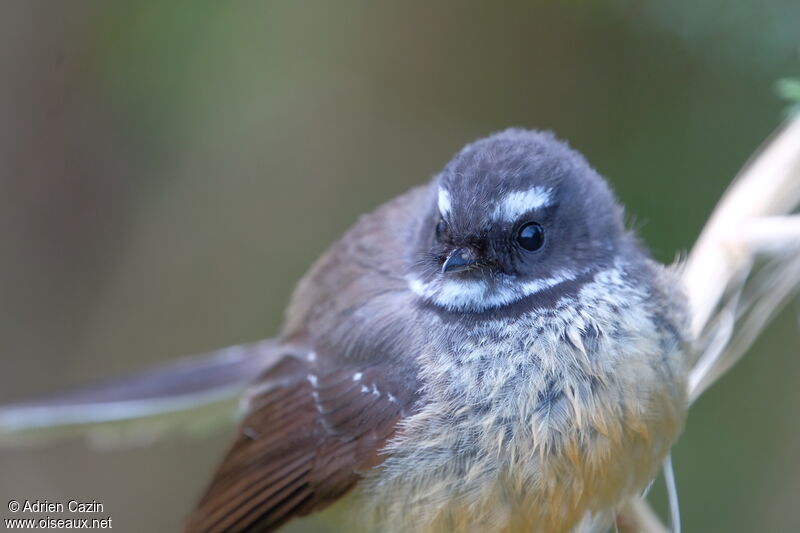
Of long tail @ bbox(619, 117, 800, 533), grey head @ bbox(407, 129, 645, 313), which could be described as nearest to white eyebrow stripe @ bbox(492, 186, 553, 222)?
grey head @ bbox(407, 129, 645, 313)

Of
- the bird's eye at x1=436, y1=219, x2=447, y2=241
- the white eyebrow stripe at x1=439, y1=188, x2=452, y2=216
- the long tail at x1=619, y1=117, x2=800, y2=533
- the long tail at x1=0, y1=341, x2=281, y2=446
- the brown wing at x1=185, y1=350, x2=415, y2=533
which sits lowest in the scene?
the long tail at x1=619, y1=117, x2=800, y2=533

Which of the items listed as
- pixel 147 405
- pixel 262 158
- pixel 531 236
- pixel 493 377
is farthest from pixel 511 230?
pixel 262 158

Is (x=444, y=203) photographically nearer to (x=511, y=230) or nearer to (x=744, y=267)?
(x=511, y=230)

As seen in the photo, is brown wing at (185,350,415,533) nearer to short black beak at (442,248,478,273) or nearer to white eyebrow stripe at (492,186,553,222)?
short black beak at (442,248,478,273)

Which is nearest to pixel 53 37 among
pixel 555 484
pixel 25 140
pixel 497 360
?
pixel 25 140

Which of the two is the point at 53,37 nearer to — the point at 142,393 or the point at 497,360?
the point at 142,393

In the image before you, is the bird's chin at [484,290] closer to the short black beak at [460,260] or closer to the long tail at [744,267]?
the short black beak at [460,260]
